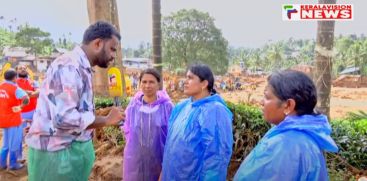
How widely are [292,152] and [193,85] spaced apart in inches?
51.6

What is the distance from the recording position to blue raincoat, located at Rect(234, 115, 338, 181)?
1.43 m

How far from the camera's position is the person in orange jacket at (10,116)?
535 centimetres

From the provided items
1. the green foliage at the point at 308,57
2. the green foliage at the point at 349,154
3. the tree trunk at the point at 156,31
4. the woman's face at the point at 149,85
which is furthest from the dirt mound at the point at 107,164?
the green foliage at the point at 308,57

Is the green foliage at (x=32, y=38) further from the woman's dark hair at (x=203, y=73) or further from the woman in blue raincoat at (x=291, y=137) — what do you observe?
the woman in blue raincoat at (x=291, y=137)

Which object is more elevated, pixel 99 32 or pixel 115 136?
pixel 99 32

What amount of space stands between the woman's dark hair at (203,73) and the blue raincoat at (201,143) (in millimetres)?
113

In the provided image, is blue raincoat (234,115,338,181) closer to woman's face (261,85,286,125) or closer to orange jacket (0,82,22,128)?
woman's face (261,85,286,125)

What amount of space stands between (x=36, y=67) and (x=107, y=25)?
4099cm

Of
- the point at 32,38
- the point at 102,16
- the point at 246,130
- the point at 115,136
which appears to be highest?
the point at 32,38

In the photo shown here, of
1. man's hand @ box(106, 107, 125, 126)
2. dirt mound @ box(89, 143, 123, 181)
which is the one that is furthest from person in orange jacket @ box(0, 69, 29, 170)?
man's hand @ box(106, 107, 125, 126)

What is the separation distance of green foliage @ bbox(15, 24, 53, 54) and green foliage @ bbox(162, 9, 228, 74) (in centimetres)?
1950

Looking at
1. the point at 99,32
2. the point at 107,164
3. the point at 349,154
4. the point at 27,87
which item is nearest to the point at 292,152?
the point at 99,32

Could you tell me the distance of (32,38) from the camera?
129 feet

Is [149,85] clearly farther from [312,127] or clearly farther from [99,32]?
[312,127]
